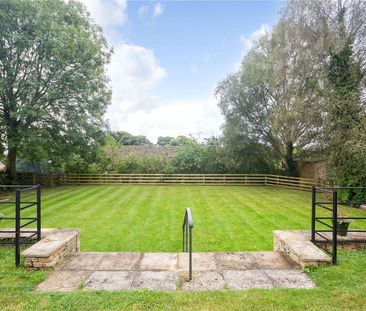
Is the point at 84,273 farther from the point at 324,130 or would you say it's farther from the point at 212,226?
the point at 324,130

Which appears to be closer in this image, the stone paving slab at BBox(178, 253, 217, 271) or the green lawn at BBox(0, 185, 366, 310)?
the green lawn at BBox(0, 185, 366, 310)

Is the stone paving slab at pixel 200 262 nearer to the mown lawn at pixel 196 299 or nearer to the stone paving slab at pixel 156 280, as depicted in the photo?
the stone paving slab at pixel 156 280

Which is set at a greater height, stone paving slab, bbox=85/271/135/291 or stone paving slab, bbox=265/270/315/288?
stone paving slab, bbox=265/270/315/288

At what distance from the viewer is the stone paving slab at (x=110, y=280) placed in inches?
124

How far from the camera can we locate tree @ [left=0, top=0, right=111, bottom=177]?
13297 millimetres

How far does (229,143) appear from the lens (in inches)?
700

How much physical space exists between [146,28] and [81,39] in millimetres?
3653

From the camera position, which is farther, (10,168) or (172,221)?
(10,168)

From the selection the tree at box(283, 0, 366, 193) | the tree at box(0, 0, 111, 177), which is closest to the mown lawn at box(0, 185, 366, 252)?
the tree at box(283, 0, 366, 193)

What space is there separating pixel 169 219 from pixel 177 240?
210 centimetres

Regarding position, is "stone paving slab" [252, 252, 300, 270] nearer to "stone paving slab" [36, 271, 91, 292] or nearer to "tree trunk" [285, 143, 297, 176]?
"stone paving slab" [36, 271, 91, 292]

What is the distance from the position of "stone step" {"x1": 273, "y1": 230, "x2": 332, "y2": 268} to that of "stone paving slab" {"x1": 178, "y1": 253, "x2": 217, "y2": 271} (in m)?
1.18

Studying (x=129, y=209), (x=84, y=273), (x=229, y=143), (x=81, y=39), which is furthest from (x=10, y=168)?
(x=84, y=273)

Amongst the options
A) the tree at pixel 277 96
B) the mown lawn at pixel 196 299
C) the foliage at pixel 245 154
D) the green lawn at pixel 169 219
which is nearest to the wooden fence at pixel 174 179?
the foliage at pixel 245 154
